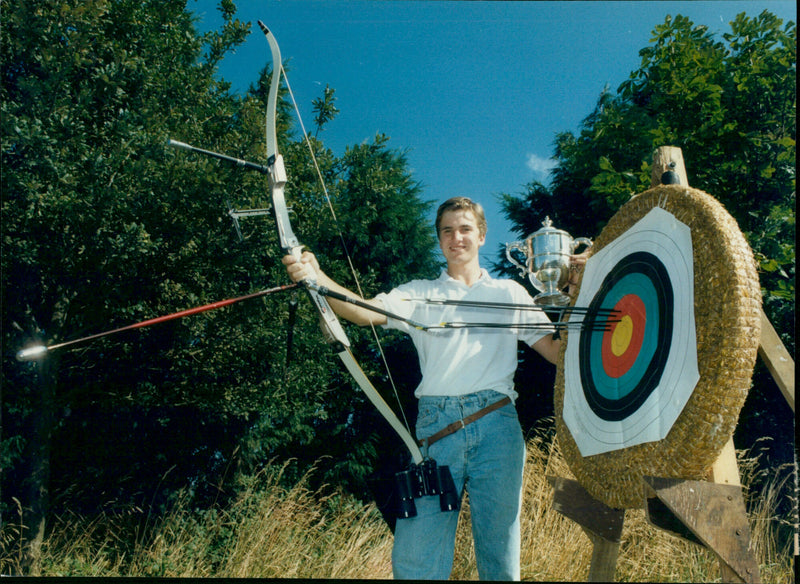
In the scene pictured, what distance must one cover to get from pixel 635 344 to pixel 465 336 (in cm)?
43

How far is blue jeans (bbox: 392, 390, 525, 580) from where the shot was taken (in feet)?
4.97

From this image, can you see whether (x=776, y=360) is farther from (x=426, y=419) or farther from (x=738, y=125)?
(x=738, y=125)

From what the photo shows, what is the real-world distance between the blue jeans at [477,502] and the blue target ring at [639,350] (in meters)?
0.24

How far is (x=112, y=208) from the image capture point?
11.2 feet

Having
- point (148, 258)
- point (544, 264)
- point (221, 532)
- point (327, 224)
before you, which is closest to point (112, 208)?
point (148, 258)

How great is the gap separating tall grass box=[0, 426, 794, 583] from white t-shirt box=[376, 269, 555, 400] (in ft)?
4.59

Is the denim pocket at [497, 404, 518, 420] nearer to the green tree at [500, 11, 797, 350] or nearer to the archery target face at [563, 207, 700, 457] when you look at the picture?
the archery target face at [563, 207, 700, 457]


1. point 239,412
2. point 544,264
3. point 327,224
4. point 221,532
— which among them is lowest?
point 221,532

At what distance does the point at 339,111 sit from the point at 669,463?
3623 mm

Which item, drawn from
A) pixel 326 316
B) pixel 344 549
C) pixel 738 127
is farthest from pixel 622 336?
pixel 738 127

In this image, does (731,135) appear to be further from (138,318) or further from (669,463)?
(138,318)

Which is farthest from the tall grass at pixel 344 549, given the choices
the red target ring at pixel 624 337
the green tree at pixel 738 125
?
the red target ring at pixel 624 337

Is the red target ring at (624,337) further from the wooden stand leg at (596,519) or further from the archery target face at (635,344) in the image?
the wooden stand leg at (596,519)

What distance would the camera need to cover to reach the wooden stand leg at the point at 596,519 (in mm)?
1576
